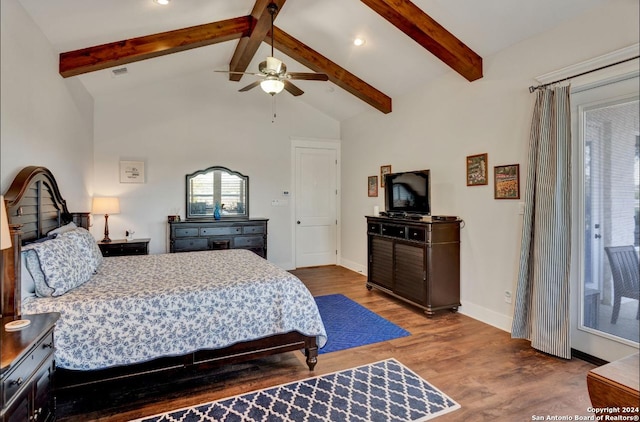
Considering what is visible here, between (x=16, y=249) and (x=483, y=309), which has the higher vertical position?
(x=16, y=249)

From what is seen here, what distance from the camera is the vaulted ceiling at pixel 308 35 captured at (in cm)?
306

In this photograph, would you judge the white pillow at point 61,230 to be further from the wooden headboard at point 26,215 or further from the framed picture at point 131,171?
the framed picture at point 131,171

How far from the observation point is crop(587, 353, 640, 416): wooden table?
1172mm

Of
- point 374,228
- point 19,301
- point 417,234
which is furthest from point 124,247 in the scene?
point 417,234

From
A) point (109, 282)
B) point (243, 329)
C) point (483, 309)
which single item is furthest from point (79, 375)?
point (483, 309)

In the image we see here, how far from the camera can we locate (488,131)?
371 cm

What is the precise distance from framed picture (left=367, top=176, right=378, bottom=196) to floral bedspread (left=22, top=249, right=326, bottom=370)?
320 cm

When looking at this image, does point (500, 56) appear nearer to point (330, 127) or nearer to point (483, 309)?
point (483, 309)

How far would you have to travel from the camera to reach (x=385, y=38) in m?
4.06

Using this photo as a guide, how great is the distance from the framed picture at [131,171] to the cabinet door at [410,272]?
3985mm

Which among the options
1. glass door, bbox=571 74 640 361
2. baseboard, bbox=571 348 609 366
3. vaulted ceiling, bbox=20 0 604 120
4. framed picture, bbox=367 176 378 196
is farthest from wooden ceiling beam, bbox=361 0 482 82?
baseboard, bbox=571 348 609 366

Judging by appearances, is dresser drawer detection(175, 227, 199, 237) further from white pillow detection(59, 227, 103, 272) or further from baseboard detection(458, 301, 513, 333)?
baseboard detection(458, 301, 513, 333)

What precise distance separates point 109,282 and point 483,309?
363cm

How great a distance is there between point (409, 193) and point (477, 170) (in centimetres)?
93
